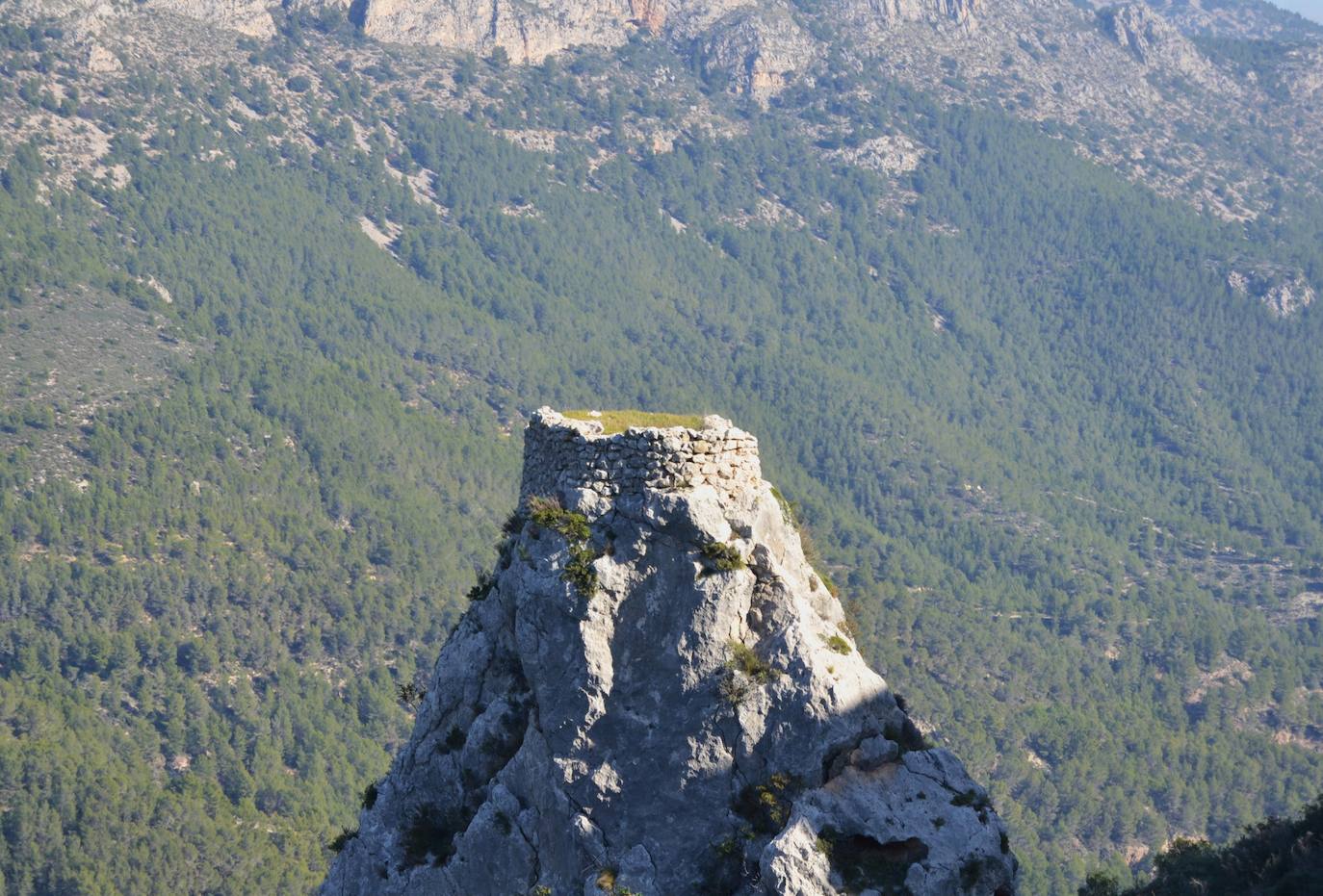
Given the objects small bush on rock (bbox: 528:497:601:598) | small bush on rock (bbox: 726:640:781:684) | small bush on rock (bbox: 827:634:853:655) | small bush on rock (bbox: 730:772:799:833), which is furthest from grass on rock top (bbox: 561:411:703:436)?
small bush on rock (bbox: 730:772:799:833)

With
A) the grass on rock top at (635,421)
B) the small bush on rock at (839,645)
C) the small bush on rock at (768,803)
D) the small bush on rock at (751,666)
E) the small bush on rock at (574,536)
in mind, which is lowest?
the small bush on rock at (768,803)

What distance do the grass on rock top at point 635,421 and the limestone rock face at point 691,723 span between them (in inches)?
20.7

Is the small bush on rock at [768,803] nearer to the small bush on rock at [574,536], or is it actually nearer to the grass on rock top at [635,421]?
the small bush on rock at [574,536]

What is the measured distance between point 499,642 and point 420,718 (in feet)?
8.68

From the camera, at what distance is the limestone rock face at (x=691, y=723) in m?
32.3

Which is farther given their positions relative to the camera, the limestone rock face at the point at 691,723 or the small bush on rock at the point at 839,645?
the small bush on rock at the point at 839,645

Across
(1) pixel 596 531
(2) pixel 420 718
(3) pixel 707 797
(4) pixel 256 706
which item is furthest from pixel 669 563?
(4) pixel 256 706

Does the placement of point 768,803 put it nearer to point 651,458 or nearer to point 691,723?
point 691,723

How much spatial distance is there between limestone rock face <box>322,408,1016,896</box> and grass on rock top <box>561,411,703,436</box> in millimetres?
527

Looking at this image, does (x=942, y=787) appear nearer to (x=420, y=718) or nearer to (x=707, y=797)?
(x=707, y=797)

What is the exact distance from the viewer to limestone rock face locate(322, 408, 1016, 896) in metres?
32.3

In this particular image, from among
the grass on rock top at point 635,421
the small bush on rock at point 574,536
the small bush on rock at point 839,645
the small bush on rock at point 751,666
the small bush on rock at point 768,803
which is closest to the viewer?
the small bush on rock at point 768,803

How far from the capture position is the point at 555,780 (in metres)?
33.2

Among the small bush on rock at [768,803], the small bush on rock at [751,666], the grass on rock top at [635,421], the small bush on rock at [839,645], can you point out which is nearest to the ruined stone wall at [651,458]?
the grass on rock top at [635,421]
